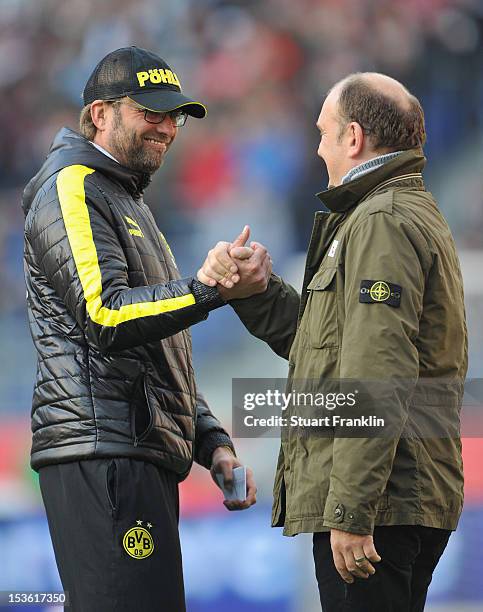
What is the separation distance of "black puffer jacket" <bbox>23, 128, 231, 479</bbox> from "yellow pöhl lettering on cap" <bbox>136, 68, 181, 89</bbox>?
253 mm

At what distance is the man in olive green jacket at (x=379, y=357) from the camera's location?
8.90 ft

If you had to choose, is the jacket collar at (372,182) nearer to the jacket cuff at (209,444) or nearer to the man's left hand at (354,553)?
the man's left hand at (354,553)

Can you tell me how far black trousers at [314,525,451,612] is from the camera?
9.13ft

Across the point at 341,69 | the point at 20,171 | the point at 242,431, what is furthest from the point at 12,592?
the point at 341,69

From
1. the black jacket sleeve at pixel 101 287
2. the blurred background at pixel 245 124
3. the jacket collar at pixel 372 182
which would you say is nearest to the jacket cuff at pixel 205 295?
the black jacket sleeve at pixel 101 287

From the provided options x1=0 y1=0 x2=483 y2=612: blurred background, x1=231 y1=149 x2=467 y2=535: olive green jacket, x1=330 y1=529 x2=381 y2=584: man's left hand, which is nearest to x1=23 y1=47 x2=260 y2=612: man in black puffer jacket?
x1=231 y1=149 x2=467 y2=535: olive green jacket

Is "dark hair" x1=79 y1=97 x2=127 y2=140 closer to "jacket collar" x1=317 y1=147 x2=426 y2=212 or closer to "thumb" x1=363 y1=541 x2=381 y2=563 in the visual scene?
"jacket collar" x1=317 y1=147 x2=426 y2=212

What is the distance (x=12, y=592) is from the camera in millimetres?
4891

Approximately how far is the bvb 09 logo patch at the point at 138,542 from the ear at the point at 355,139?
1.10 metres

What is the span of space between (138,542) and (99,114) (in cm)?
122

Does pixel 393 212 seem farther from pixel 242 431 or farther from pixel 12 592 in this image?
pixel 12 592

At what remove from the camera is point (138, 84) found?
11.2 feet

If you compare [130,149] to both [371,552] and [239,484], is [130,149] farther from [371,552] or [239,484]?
[371,552]

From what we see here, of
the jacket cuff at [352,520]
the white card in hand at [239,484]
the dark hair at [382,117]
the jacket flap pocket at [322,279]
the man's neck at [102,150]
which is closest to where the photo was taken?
the jacket cuff at [352,520]
